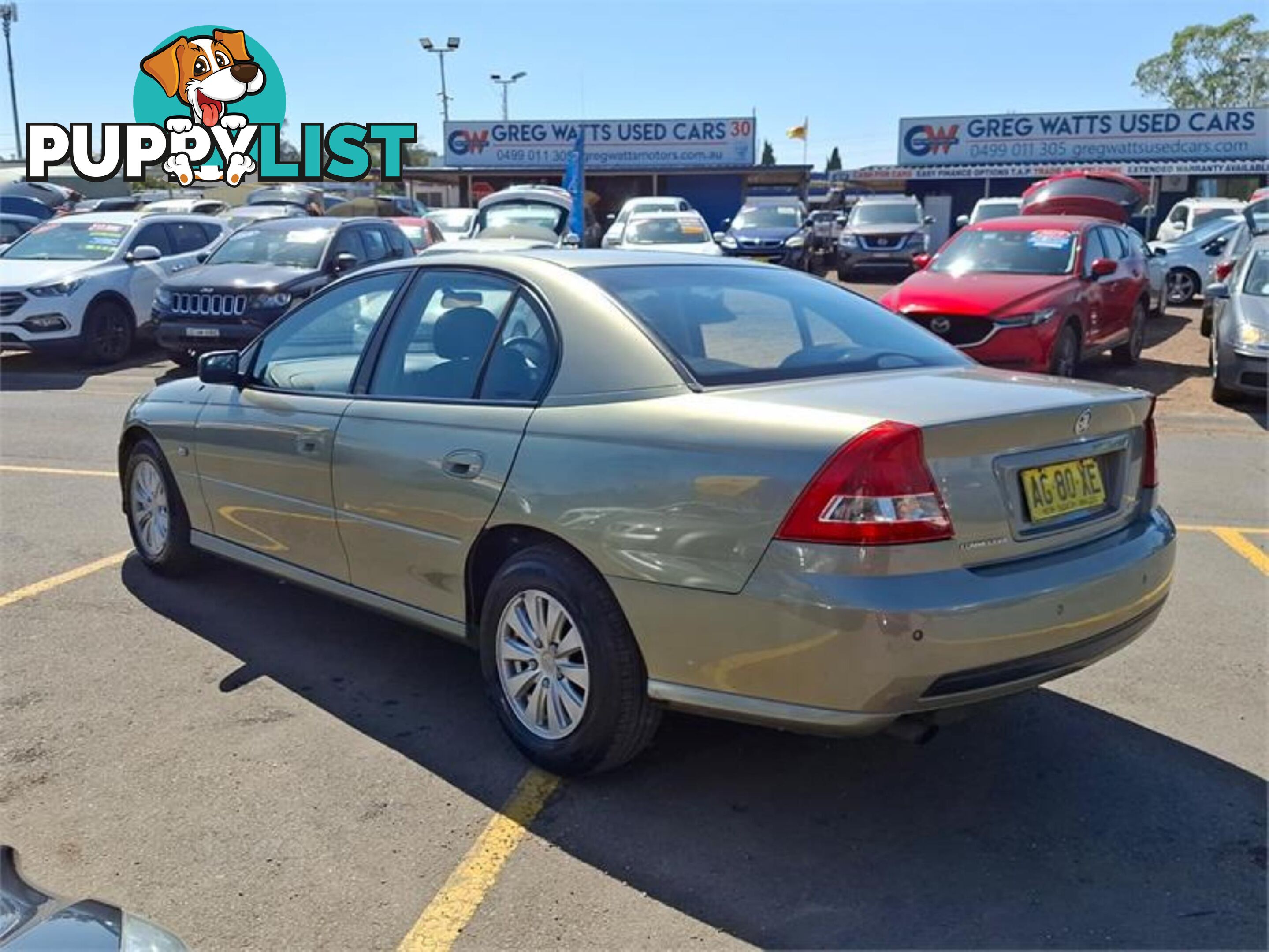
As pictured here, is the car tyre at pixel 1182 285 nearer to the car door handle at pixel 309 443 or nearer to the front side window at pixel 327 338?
the front side window at pixel 327 338

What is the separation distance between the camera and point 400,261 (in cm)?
466

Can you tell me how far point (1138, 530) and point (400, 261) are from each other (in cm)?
292

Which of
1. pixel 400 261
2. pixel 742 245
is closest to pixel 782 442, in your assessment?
pixel 400 261

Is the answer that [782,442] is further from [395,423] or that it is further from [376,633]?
[376,633]

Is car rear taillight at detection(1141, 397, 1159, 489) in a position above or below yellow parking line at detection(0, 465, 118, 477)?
above

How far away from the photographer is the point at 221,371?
5.00 m

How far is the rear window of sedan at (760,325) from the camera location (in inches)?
144

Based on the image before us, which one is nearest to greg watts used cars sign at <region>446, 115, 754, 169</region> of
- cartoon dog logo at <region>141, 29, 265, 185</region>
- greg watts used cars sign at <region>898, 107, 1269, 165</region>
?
greg watts used cars sign at <region>898, 107, 1269, 165</region>

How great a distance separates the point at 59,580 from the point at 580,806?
3500 mm

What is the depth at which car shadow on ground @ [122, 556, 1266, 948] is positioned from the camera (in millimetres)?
2918

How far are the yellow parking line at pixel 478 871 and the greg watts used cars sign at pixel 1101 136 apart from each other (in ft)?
128

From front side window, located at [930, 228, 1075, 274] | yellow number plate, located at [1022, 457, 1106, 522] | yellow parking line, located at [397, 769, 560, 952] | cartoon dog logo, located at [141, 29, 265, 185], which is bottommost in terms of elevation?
yellow parking line, located at [397, 769, 560, 952]

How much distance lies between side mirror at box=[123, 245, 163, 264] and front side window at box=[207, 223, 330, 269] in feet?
3.56

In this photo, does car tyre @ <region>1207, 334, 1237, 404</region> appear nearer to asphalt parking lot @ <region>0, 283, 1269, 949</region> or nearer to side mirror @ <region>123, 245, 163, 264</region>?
asphalt parking lot @ <region>0, 283, 1269, 949</region>
